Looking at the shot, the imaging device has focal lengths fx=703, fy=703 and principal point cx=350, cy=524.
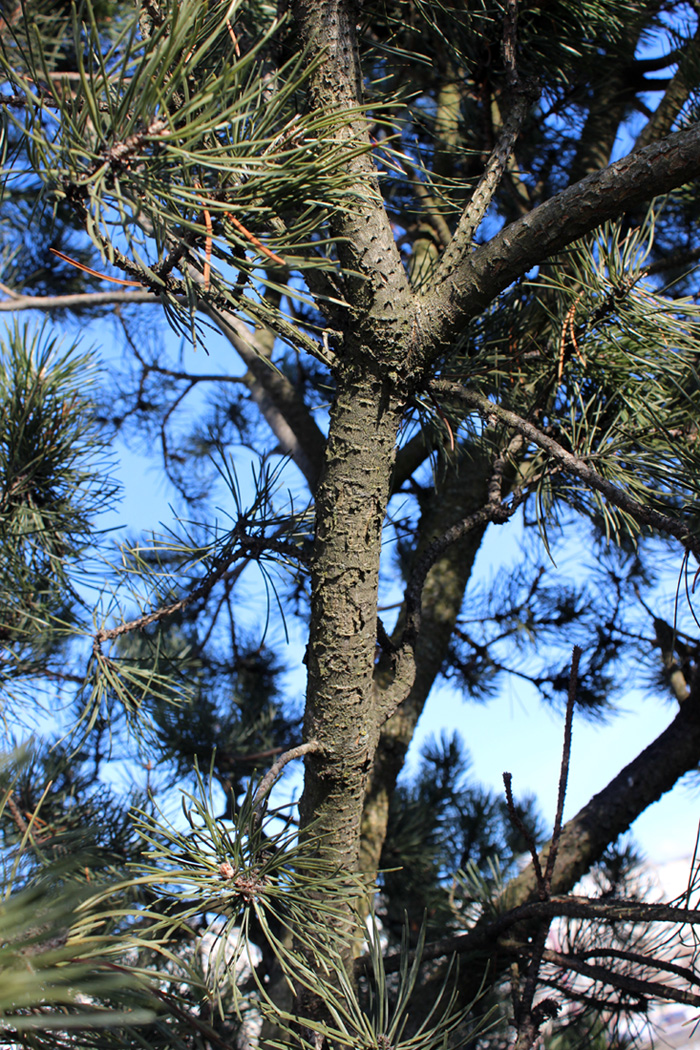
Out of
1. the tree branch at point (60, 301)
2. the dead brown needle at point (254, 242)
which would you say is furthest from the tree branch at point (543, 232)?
the tree branch at point (60, 301)

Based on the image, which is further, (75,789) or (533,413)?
(75,789)

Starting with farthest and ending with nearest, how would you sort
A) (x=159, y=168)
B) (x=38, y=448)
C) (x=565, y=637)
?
(x=565, y=637), (x=38, y=448), (x=159, y=168)

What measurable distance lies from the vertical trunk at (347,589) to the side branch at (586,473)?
0.06m

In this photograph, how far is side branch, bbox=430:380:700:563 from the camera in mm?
452

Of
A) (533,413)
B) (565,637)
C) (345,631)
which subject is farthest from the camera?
(565,637)

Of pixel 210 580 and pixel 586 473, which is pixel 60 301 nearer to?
pixel 210 580

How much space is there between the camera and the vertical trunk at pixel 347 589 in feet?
1.45

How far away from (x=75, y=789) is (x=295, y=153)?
904mm

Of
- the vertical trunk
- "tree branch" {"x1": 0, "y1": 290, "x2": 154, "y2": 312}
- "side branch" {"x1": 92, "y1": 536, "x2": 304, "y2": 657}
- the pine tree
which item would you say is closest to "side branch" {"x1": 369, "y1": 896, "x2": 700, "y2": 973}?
the pine tree

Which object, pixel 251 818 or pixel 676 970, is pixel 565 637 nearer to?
pixel 676 970

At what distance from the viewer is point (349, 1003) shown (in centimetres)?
41

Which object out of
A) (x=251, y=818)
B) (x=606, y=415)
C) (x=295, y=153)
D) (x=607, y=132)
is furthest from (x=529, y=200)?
(x=251, y=818)

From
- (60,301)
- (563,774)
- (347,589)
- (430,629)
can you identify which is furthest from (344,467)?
(60,301)

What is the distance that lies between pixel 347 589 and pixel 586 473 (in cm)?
18
